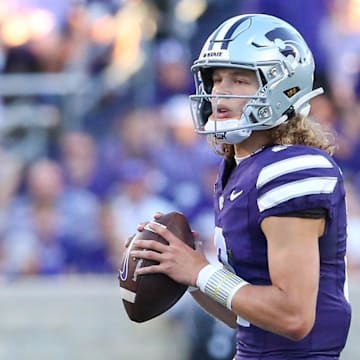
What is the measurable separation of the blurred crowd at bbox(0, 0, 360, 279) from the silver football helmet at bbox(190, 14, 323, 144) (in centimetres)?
336

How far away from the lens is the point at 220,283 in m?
2.68

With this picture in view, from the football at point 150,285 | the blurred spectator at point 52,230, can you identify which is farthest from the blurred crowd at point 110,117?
the football at point 150,285

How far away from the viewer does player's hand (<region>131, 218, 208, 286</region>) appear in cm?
272

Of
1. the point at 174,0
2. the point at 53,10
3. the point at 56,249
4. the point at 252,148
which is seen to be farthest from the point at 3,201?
the point at 252,148

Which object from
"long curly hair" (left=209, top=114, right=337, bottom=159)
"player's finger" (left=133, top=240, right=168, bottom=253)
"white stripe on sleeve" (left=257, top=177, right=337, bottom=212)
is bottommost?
"player's finger" (left=133, top=240, right=168, bottom=253)

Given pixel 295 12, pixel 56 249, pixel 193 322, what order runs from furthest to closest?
pixel 295 12 → pixel 56 249 → pixel 193 322

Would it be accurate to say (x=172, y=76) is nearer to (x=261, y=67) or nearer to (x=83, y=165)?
(x=83, y=165)

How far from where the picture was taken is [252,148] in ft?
9.37

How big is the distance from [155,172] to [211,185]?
1.25 ft

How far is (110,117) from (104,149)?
30cm

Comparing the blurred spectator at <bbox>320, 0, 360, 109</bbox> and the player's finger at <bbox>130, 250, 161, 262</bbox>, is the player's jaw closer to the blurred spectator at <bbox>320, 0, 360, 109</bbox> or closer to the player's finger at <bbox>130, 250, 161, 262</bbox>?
the player's finger at <bbox>130, 250, 161, 262</bbox>

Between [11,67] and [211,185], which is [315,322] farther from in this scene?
[11,67]

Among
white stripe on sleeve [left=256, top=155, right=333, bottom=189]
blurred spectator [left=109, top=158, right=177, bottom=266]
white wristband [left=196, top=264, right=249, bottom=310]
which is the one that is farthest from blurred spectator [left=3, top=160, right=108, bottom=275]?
white stripe on sleeve [left=256, top=155, right=333, bottom=189]

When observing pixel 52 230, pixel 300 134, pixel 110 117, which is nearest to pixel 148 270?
pixel 300 134
